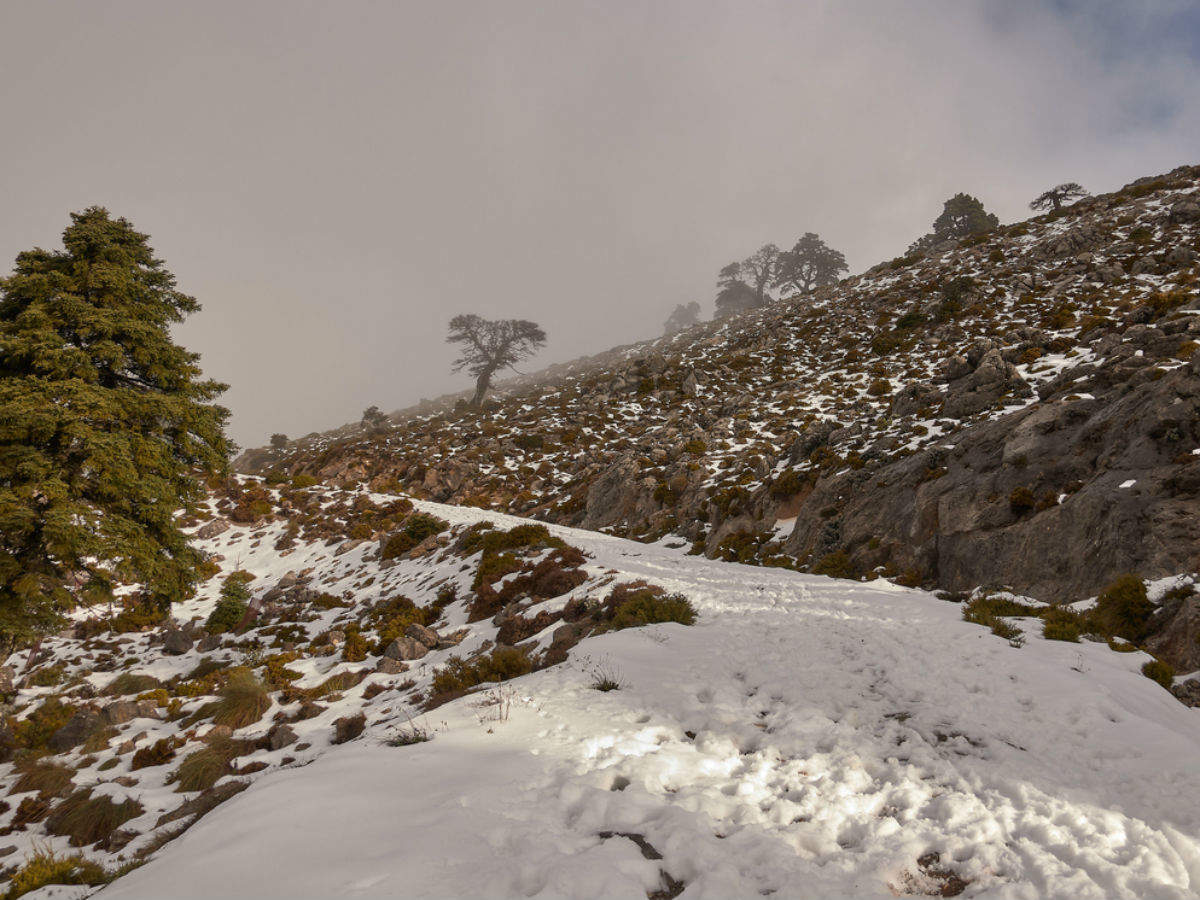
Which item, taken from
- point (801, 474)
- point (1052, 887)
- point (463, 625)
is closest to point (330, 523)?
point (463, 625)

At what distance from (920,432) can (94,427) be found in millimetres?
23956

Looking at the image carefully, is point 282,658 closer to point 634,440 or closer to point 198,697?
point 198,697

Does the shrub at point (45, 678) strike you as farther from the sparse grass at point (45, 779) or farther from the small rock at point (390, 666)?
Answer: the small rock at point (390, 666)

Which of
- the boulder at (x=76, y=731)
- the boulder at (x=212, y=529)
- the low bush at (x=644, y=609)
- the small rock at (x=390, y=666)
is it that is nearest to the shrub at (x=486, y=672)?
the low bush at (x=644, y=609)

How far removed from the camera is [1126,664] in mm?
6520

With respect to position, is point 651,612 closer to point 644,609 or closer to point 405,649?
point 644,609

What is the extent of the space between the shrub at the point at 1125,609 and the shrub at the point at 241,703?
1535cm

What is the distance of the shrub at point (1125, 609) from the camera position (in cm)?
757

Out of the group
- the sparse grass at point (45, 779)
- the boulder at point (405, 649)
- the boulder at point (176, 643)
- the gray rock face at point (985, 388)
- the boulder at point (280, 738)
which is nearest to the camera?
the sparse grass at point (45, 779)

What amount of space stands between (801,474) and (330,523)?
22.0 meters

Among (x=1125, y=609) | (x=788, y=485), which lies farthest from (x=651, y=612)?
(x=788, y=485)

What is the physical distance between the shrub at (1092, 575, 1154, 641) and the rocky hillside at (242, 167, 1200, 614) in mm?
795

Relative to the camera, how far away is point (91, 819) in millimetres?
6910

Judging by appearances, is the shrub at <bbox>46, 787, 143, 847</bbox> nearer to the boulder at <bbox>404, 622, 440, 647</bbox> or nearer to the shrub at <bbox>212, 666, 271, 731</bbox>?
the shrub at <bbox>212, 666, 271, 731</bbox>
